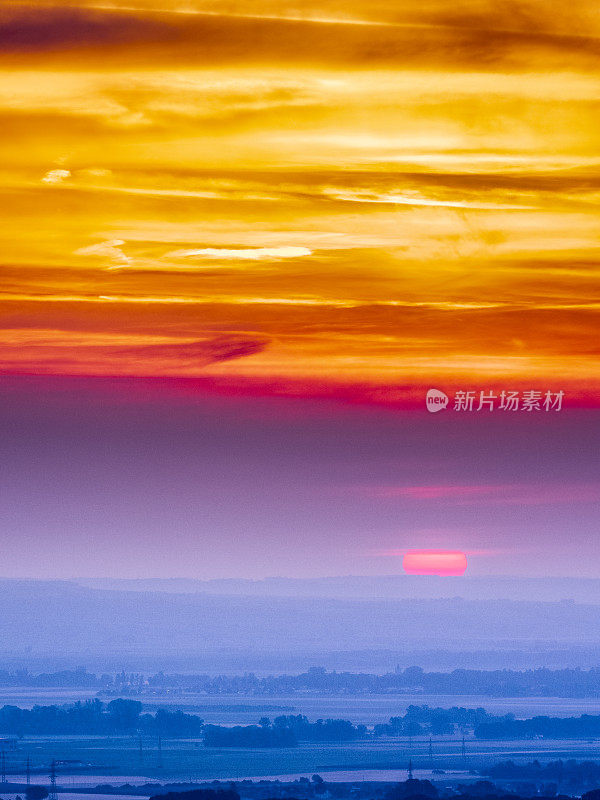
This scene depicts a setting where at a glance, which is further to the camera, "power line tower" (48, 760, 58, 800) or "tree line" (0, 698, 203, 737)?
"tree line" (0, 698, 203, 737)

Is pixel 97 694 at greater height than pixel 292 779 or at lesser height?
greater

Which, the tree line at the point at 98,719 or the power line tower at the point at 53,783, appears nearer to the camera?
the power line tower at the point at 53,783

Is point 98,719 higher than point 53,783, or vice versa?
point 98,719

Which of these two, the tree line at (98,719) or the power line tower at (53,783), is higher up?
the tree line at (98,719)

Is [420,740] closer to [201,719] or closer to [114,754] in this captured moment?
[201,719]

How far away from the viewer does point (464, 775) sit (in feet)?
45.2

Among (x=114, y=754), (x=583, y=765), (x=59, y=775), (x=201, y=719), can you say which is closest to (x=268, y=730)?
(x=201, y=719)

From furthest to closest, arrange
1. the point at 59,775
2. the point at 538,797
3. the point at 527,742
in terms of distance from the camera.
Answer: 1. the point at 527,742
2. the point at 59,775
3. the point at 538,797

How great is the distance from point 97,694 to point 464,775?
550cm

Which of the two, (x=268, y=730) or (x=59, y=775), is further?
(x=268, y=730)

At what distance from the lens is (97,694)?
15969 millimetres

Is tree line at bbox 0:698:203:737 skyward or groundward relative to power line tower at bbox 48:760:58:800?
skyward

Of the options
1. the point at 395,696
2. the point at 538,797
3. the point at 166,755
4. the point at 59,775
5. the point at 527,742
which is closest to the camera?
the point at 538,797

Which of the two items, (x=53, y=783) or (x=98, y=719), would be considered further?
(x=98, y=719)
